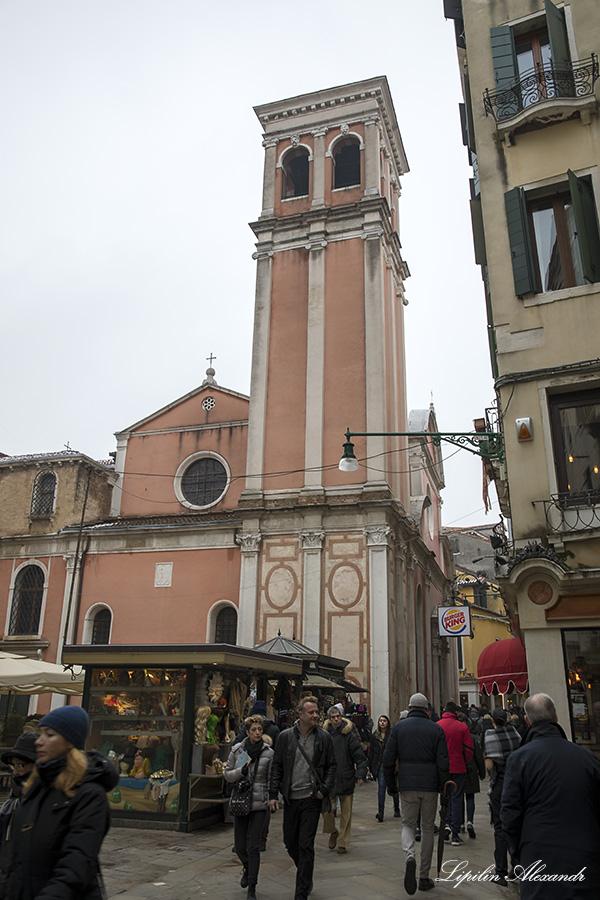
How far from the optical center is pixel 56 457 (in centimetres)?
2781

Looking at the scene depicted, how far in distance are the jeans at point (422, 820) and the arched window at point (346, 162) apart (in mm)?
23660

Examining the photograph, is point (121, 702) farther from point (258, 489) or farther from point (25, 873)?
point (258, 489)

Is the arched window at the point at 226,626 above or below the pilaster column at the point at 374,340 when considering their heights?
below

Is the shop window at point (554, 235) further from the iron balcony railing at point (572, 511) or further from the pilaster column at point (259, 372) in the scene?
the pilaster column at point (259, 372)

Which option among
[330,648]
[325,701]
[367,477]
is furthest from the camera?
[367,477]

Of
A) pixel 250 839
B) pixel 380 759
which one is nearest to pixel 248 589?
pixel 380 759

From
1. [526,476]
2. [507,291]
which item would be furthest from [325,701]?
[507,291]

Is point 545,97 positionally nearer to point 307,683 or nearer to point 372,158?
point 307,683

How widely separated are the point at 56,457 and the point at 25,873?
26.0 metres

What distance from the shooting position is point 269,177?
90.9 feet

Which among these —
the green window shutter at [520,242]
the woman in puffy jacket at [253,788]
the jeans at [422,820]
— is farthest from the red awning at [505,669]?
the green window shutter at [520,242]

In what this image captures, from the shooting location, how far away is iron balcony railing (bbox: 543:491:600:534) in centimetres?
1029

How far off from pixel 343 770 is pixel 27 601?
65.6ft

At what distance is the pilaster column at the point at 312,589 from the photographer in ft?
69.7
